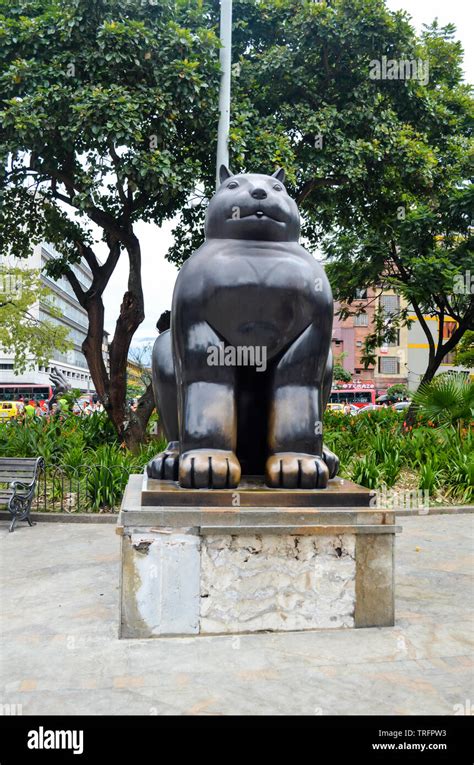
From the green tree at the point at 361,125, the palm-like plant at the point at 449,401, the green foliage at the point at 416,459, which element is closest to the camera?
the green foliage at the point at 416,459

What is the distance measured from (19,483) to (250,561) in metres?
4.85

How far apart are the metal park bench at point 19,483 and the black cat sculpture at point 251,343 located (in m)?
3.85

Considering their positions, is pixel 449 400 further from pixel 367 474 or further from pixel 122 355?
pixel 122 355

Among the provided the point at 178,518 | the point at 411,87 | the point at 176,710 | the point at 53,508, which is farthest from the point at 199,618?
the point at 411,87

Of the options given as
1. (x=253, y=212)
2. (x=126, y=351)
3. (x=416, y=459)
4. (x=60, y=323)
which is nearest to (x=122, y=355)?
(x=126, y=351)

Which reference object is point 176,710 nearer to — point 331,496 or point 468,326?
point 331,496

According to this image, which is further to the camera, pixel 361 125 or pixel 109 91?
pixel 361 125

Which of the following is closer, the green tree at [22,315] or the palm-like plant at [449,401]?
the palm-like plant at [449,401]

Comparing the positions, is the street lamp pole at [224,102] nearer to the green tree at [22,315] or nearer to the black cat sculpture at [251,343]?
the black cat sculpture at [251,343]

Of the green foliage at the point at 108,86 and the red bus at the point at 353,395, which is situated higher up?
the green foliage at the point at 108,86

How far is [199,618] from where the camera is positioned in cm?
333

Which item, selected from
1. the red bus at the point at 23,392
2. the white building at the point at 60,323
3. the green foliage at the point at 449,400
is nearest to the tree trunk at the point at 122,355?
the green foliage at the point at 449,400

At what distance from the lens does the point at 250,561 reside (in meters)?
3.36

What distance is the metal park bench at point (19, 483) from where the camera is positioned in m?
6.89
